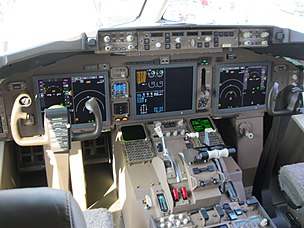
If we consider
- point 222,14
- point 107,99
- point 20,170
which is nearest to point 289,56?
point 222,14

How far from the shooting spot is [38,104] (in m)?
2.81

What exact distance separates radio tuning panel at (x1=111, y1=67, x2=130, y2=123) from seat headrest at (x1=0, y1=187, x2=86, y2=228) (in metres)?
1.84

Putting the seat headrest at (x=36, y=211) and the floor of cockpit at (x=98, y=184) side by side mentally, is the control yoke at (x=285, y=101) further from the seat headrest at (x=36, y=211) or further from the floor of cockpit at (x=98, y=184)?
the seat headrest at (x=36, y=211)

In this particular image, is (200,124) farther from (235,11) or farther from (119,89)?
(235,11)

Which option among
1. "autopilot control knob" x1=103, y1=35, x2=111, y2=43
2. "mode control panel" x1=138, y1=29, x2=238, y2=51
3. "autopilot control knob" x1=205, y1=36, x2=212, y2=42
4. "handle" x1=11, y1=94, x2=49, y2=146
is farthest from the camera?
"autopilot control knob" x1=205, y1=36, x2=212, y2=42

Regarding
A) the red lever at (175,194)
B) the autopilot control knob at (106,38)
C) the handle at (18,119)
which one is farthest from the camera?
the autopilot control knob at (106,38)

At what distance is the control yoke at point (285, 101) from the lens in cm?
254

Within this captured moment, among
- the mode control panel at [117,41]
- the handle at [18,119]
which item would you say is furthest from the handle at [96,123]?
the mode control panel at [117,41]

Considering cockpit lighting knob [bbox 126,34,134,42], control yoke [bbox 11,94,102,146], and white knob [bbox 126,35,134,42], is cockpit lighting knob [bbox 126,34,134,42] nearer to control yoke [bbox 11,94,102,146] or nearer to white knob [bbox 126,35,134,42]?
white knob [bbox 126,35,134,42]

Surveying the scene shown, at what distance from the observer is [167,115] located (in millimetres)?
3170

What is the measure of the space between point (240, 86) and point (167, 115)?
701 millimetres

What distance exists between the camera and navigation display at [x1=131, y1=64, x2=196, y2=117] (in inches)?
118

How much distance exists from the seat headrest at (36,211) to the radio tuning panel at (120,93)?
1.84 meters

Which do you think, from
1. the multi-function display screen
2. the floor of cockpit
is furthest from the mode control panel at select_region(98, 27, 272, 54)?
the floor of cockpit
